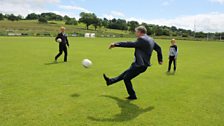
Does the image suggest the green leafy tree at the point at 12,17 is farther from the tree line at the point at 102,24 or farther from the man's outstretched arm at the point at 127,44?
the man's outstretched arm at the point at 127,44

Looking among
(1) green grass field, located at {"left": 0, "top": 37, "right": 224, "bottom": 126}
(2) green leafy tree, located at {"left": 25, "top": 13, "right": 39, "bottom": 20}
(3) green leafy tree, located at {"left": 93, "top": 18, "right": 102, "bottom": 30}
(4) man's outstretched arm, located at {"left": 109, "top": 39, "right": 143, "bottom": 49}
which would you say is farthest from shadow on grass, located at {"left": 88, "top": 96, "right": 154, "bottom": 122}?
(2) green leafy tree, located at {"left": 25, "top": 13, "right": 39, "bottom": 20}

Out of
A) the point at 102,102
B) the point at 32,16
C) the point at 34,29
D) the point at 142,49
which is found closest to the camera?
the point at 142,49

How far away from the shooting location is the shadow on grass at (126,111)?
247 inches

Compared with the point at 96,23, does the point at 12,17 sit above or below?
above

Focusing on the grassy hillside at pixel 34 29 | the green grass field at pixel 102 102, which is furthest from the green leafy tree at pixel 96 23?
the green grass field at pixel 102 102

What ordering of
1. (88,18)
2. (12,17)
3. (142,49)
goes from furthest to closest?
(12,17)
(88,18)
(142,49)

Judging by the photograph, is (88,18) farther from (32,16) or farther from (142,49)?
(142,49)

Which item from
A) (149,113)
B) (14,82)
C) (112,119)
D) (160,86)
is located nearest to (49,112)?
(112,119)

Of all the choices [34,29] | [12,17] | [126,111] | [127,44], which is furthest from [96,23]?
[126,111]

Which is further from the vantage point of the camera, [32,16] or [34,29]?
[32,16]

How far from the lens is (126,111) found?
6914mm

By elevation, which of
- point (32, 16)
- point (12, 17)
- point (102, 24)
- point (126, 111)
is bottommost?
point (126, 111)

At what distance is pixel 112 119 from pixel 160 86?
15.0ft

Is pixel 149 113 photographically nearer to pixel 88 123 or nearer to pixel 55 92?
pixel 88 123
